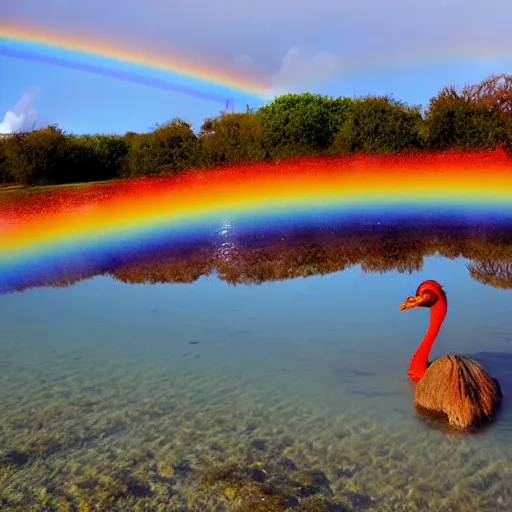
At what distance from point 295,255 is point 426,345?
958cm

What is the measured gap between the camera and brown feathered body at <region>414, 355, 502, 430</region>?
664 cm

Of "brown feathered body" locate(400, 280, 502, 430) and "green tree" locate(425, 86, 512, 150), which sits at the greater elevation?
"green tree" locate(425, 86, 512, 150)

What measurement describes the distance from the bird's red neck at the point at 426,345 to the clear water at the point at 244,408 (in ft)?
0.71

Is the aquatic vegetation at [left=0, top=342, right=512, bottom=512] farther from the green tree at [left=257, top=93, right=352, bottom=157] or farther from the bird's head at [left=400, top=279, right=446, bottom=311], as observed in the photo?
the green tree at [left=257, top=93, right=352, bottom=157]

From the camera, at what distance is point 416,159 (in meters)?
26.7

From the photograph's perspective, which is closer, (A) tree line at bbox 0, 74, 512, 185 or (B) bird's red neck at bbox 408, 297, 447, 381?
(B) bird's red neck at bbox 408, 297, 447, 381

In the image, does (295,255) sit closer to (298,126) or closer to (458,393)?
(458,393)

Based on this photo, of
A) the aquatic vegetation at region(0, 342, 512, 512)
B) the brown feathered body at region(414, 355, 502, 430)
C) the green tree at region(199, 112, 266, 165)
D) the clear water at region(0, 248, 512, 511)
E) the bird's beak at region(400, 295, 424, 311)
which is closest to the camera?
the aquatic vegetation at region(0, 342, 512, 512)

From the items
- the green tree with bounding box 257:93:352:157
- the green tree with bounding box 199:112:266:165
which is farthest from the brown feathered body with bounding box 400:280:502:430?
the green tree with bounding box 199:112:266:165

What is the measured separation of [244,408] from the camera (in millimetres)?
7359

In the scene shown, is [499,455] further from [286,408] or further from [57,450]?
[57,450]

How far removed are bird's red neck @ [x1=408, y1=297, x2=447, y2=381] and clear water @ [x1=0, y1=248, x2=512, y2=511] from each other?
22 cm

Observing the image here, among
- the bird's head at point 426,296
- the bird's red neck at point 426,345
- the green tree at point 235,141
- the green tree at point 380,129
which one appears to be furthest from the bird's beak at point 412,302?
the green tree at point 235,141

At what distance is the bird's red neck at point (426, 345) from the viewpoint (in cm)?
763
